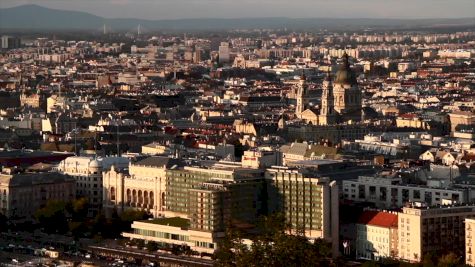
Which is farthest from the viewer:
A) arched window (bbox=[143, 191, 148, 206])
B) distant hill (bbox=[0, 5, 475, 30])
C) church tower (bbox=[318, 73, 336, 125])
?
distant hill (bbox=[0, 5, 475, 30])

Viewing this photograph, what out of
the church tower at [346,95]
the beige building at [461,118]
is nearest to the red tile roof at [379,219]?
the beige building at [461,118]

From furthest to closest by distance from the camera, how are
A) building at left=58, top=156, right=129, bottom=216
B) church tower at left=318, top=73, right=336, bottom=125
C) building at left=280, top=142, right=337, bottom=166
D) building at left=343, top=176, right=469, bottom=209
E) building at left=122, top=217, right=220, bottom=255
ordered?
church tower at left=318, top=73, right=336, bottom=125, building at left=280, top=142, right=337, bottom=166, building at left=58, top=156, right=129, bottom=216, building at left=343, top=176, right=469, bottom=209, building at left=122, top=217, right=220, bottom=255

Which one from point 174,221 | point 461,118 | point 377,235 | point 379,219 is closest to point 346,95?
point 461,118

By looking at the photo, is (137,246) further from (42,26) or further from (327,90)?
(42,26)

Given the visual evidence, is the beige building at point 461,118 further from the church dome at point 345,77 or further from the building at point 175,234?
the building at point 175,234

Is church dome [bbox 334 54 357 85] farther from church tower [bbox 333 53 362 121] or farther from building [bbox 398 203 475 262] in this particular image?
building [bbox 398 203 475 262]

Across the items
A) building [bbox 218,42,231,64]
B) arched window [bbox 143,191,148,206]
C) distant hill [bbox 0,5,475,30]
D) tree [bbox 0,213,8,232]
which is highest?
arched window [bbox 143,191,148,206]

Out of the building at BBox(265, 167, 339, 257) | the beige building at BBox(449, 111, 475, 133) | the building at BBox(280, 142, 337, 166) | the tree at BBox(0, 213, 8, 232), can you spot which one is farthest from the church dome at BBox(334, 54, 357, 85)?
the building at BBox(265, 167, 339, 257)

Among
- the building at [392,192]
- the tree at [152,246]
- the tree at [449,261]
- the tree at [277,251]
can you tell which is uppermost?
the tree at [277,251]
